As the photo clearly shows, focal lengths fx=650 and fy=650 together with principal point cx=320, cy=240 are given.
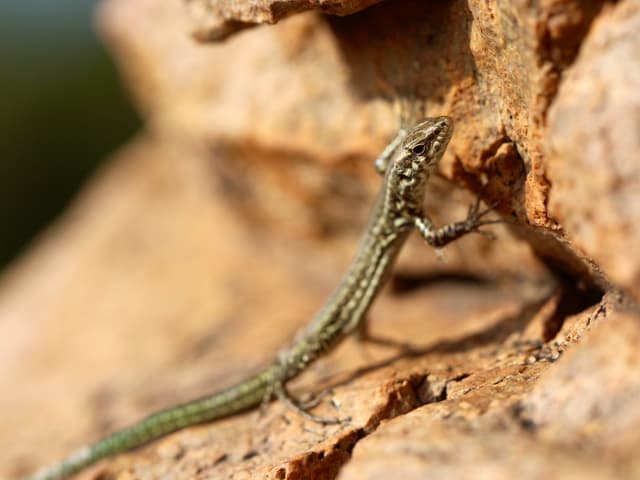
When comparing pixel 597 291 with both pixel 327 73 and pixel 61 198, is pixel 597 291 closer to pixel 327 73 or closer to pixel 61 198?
pixel 327 73

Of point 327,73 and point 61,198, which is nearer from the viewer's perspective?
point 327,73

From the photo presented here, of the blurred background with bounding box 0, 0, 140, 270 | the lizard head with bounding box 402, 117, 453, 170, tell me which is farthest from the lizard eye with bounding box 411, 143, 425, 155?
the blurred background with bounding box 0, 0, 140, 270

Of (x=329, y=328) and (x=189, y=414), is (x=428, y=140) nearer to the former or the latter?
(x=329, y=328)

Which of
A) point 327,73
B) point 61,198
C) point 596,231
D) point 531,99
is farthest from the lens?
point 61,198

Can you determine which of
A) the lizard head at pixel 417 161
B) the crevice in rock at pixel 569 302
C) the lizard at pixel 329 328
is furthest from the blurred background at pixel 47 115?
the crevice in rock at pixel 569 302

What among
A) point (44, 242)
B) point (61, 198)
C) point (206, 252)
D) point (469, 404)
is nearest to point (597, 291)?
point (469, 404)

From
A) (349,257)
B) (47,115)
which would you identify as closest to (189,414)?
(349,257)
